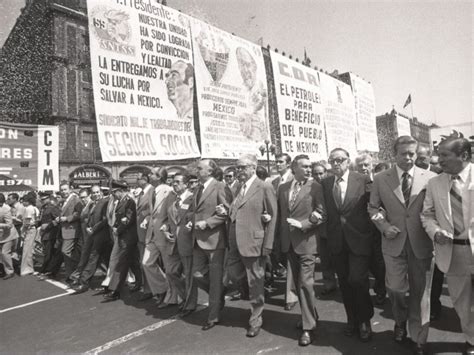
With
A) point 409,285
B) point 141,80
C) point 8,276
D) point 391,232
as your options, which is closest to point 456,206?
point 391,232

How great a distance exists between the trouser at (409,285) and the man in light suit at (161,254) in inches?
109

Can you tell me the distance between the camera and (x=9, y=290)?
6.48m

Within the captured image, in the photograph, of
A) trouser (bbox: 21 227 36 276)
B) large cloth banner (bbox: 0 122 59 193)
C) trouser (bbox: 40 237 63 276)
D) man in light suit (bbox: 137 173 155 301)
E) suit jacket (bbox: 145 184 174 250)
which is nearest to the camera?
suit jacket (bbox: 145 184 174 250)

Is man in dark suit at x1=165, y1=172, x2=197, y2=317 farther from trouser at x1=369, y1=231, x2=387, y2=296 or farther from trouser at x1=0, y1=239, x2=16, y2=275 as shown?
trouser at x1=0, y1=239, x2=16, y2=275

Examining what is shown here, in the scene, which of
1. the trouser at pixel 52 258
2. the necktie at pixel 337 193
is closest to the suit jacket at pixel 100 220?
the trouser at pixel 52 258

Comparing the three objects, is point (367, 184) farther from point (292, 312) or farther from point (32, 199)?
point (32, 199)

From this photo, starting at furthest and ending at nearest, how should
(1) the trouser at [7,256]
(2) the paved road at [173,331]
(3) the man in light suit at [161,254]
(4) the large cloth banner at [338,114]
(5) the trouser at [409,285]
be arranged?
1. (4) the large cloth banner at [338,114]
2. (1) the trouser at [7,256]
3. (3) the man in light suit at [161,254]
4. (2) the paved road at [173,331]
5. (5) the trouser at [409,285]

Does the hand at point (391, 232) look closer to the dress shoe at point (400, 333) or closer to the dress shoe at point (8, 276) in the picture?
the dress shoe at point (400, 333)

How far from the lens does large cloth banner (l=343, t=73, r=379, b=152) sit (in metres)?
15.2

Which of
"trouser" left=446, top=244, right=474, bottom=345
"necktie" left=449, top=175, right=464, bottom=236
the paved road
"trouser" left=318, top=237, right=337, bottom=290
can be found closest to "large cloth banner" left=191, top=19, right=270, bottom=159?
"trouser" left=318, top=237, right=337, bottom=290

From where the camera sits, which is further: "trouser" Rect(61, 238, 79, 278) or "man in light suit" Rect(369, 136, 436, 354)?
"trouser" Rect(61, 238, 79, 278)

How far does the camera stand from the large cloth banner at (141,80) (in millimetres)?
6770

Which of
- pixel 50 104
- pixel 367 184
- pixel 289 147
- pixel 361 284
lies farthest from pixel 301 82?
pixel 50 104

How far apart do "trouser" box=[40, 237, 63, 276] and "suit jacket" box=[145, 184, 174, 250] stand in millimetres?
3694
